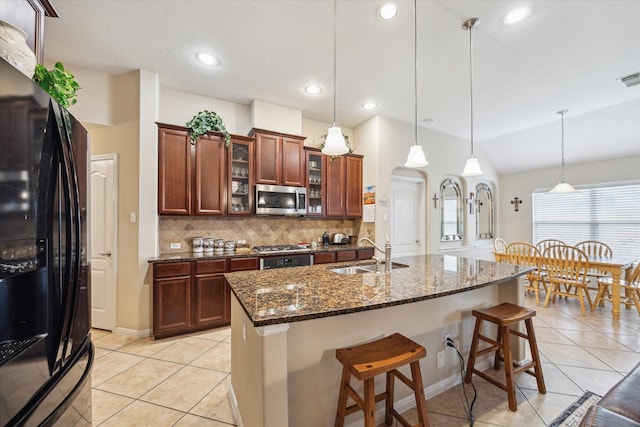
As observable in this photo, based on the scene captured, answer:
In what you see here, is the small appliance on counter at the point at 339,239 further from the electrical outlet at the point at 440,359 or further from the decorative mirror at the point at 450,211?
the electrical outlet at the point at 440,359

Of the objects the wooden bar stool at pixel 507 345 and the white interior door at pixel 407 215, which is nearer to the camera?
the wooden bar stool at pixel 507 345

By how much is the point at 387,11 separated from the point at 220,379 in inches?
135

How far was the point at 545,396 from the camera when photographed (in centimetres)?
197

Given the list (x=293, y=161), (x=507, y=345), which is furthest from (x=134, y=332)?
(x=507, y=345)

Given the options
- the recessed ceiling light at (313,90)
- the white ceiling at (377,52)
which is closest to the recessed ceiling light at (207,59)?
the white ceiling at (377,52)

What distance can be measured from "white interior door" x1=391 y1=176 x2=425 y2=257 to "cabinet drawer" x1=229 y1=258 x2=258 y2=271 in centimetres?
253

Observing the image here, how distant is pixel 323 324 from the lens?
4.93 feet

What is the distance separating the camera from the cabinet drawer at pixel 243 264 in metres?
3.20

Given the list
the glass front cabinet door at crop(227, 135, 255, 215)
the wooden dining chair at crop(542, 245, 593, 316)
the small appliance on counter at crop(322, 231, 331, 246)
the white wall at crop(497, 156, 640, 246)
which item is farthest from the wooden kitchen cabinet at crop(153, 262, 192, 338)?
the white wall at crop(497, 156, 640, 246)

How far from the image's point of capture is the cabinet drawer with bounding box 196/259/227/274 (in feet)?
9.96

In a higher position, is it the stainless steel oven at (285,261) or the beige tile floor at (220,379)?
the stainless steel oven at (285,261)

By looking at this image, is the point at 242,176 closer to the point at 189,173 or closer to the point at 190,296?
the point at 189,173

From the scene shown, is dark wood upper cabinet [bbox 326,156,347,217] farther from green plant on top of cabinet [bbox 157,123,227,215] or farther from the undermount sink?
the undermount sink

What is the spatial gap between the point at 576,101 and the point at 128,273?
6542 mm
